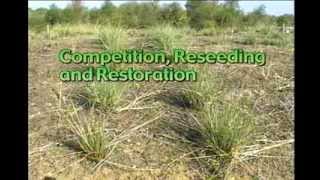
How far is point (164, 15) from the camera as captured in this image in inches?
180

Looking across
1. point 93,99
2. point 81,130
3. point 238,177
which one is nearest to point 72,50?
point 93,99

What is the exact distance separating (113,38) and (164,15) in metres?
0.55

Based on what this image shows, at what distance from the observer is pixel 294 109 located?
3664 mm

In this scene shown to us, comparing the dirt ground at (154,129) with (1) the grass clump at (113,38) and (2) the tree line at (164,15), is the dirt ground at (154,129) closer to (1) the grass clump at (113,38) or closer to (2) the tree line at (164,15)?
(1) the grass clump at (113,38)

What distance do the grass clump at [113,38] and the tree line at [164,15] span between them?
0.13m

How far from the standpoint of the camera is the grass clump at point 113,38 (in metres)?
4.14

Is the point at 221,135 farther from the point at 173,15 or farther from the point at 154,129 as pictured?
the point at 173,15

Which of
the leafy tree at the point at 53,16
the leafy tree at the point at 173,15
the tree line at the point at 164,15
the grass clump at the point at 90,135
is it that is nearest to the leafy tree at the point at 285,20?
the tree line at the point at 164,15

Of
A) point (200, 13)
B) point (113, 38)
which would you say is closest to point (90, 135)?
point (113, 38)

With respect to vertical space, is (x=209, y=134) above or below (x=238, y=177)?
above

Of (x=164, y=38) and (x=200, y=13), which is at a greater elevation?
(x=200, y=13)
